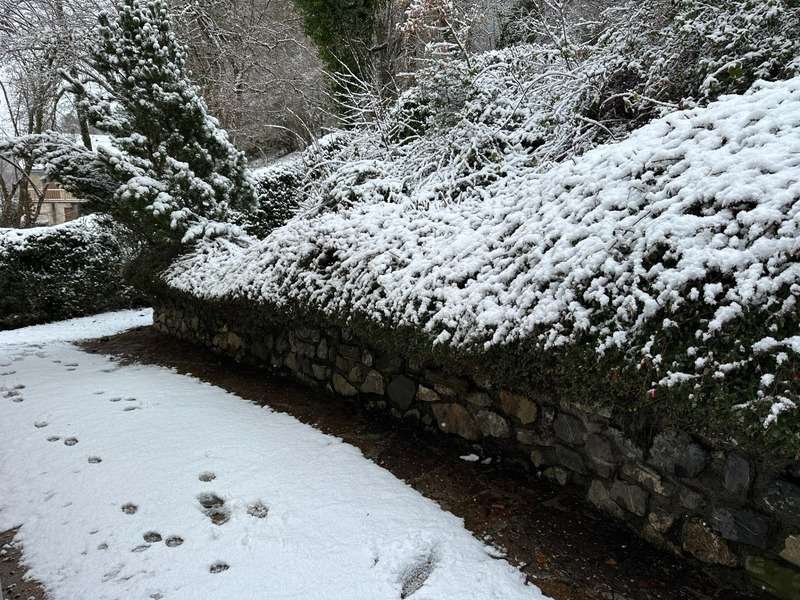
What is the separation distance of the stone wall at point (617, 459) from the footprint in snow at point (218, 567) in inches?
55.9

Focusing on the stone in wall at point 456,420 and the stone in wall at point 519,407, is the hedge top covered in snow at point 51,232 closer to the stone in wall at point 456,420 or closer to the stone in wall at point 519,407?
the stone in wall at point 456,420

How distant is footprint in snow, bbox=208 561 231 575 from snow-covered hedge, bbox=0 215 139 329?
714cm

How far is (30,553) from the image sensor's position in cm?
232

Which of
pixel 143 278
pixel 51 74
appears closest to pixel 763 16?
pixel 143 278

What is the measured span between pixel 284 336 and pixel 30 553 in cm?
241

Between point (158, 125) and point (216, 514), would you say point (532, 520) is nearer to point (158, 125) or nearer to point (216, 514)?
point (216, 514)

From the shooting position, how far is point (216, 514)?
98.9 inches

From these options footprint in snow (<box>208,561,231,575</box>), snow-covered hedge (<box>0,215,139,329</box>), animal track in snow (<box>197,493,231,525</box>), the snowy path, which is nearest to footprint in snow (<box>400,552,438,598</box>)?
the snowy path

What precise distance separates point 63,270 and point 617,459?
942cm

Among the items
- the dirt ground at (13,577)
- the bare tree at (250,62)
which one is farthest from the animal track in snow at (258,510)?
the bare tree at (250,62)

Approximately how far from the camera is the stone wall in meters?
1.70

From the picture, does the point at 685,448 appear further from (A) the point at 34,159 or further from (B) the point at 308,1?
(B) the point at 308,1

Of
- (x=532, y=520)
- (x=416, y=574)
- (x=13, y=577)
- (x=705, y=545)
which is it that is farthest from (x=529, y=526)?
(x=13, y=577)

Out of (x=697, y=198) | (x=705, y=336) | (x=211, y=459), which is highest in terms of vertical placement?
(x=697, y=198)
